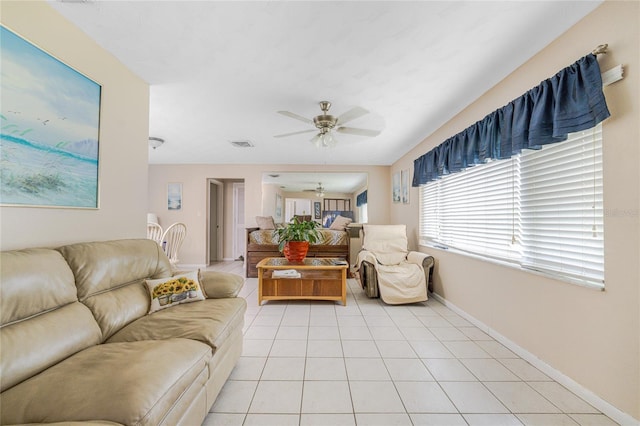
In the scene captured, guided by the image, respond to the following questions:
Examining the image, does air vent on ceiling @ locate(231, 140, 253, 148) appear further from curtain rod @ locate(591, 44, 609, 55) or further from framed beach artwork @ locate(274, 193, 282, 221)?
curtain rod @ locate(591, 44, 609, 55)

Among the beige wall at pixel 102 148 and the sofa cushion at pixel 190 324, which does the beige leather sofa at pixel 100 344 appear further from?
the beige wall at pixel 102 148

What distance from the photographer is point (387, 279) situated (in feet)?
11.0

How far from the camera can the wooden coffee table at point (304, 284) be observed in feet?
11.0

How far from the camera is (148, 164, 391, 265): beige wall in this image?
5.94m

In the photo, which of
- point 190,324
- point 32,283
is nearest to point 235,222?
point 190,324

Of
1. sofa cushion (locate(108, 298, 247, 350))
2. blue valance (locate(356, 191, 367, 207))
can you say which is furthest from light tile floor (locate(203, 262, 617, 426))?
blue valance (locate(356, 191, 367, 207))

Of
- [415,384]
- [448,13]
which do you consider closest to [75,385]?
[415,384]

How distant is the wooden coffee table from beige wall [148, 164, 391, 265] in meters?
2.82

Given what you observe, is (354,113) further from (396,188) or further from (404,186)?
(396,188)

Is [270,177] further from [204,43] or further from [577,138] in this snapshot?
[577,138]

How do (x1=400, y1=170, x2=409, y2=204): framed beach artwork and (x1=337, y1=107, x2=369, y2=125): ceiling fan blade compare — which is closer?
(x1=337, y1=107, x2=369, y2=125): ceiling fan blade

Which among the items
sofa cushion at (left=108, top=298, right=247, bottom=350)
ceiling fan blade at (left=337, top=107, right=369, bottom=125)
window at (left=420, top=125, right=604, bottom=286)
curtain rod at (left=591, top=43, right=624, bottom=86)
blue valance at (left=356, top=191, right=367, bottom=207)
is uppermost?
ceiling fan blade at (left=337, top=107, right=369, bottom=125)

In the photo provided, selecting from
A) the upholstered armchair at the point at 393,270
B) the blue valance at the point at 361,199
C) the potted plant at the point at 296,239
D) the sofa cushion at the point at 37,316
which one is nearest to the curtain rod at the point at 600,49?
the upholstered armchair at the point at 393,270

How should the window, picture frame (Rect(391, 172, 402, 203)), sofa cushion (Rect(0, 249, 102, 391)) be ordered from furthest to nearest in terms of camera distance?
picture frame (Rect(391, 172, 402, 203)), the window, sofa cushion (Rect(0, 249, 102, 391))
